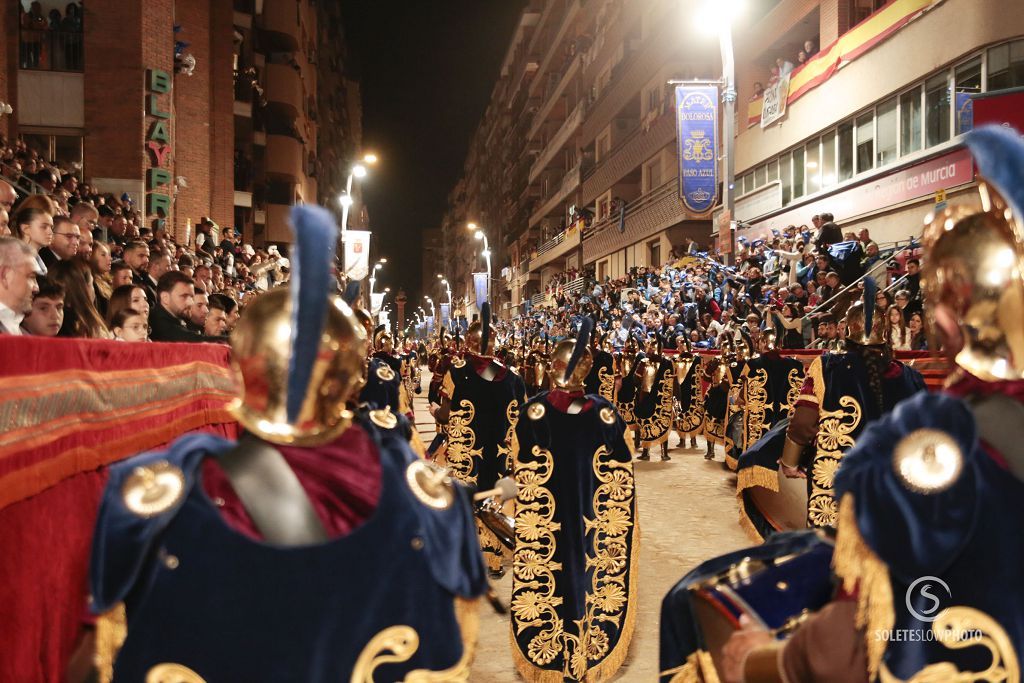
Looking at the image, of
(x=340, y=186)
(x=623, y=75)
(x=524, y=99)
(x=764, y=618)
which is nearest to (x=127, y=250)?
(x=764, y=618)

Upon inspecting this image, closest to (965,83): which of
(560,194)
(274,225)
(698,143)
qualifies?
(698,143)

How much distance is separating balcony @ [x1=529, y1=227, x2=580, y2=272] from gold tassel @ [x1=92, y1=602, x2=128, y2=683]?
44.7m

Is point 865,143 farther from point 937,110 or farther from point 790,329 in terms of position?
point 790,329

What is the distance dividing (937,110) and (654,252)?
17.3 metres

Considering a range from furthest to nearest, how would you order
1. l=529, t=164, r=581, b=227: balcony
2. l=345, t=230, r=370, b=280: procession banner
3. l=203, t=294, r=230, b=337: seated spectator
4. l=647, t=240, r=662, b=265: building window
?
l=529, t=164, r=581, b=227: balcony → l=647, t=240, r=662, b=265: building window → l=345, t=230, r=370, b=280: procession banner → l=203, t=294, r=230, b=337: seated spectator

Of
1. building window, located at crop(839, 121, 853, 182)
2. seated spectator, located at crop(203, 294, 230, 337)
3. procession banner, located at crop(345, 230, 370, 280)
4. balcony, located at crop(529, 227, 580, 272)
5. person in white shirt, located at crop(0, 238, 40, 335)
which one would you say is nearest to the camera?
person in white shirt, located at crop(0, 238, 40, 335)

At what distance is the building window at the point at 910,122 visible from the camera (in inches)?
659

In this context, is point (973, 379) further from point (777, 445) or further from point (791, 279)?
point (791, 279)

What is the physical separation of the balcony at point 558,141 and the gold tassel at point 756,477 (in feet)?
145

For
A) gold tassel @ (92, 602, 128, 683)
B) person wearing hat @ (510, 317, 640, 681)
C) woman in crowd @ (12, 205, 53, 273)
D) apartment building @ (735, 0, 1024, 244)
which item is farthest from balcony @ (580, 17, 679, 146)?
gold tassel @ (92, 602, 128, 683)

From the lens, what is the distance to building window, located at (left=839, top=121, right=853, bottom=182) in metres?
19.6

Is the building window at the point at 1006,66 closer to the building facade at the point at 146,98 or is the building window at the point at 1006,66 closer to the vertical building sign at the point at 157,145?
the building facade at the point at 146,98

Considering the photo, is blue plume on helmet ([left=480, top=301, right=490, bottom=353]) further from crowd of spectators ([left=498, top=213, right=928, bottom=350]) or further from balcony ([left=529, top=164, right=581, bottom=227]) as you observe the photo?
balcony ([left=529, top=164, right=581, bottom=227])

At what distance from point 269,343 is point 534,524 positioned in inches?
134
